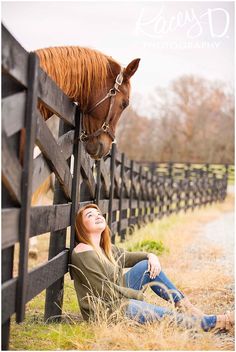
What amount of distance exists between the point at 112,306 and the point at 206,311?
3.47 feet

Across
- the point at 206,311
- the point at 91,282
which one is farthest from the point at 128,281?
the point at 206,311

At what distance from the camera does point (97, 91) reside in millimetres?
3811

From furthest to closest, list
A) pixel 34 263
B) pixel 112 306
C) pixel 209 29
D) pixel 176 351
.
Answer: pixel 34 263 → pixel 209 29 → pixel 112 306 → pixel 176 351

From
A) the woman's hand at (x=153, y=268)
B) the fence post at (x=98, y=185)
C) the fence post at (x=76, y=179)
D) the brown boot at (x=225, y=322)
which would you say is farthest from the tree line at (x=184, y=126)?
the brown boot at (x=225, y=322)

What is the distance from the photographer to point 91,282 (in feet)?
10.8

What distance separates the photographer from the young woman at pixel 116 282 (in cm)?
311

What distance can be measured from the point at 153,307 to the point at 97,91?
159 centimetres

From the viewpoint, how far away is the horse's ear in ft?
12.7

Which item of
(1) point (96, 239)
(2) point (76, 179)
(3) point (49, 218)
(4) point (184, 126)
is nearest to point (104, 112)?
(2) point (76, 179)

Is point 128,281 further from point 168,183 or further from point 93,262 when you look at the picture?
point 168,183

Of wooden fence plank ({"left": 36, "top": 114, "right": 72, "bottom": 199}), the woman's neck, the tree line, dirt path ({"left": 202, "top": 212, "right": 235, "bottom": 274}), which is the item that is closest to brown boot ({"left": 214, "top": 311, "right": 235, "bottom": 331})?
the woman's neck

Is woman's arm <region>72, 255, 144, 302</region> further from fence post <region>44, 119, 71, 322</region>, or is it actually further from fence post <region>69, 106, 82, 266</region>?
fence post <region>69, 106, 82, 266</region>

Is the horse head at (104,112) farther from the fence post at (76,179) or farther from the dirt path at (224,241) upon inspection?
the dirt path at (224,241)

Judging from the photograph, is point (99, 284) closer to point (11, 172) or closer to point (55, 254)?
point (55, 254)
